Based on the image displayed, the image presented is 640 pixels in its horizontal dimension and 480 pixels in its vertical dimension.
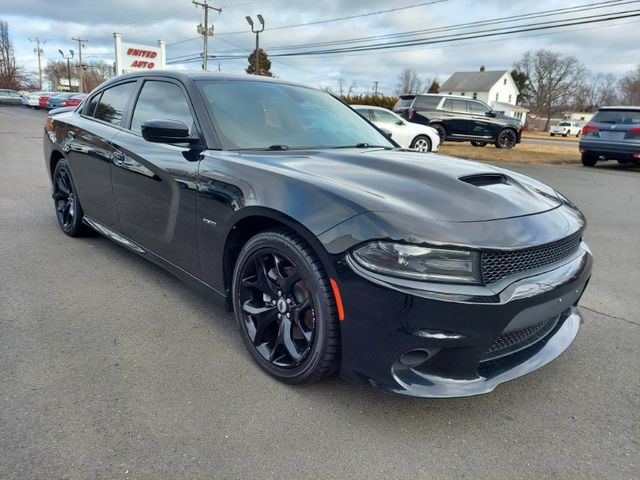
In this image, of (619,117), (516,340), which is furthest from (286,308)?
(619,117)

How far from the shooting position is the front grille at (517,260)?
6.39ft

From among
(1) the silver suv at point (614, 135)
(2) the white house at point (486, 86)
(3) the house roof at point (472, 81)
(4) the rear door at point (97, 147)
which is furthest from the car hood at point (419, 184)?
(3) the house roof at point (472, 81)

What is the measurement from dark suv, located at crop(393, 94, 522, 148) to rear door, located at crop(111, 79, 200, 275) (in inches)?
566

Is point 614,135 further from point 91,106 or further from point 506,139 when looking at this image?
point 91,106

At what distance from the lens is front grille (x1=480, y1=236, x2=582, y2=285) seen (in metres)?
1.95

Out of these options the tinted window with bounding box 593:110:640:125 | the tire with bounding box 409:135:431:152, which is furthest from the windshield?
the tinted window with bounding box 593:110:640:125

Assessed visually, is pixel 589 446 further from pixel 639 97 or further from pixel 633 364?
pixel 639 97

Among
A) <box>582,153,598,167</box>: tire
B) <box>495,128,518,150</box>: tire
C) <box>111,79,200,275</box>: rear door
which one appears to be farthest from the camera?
<box>495,128,518,150</box>: tire

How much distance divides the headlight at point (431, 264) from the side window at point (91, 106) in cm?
358

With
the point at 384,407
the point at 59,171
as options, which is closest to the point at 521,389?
the point at 384,407

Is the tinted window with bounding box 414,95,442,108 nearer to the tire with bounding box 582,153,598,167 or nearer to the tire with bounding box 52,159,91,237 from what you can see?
the tire with bounding box 582,153,598,167

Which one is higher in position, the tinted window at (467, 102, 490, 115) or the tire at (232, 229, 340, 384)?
the tinted window at (467, 102, 490, 115)

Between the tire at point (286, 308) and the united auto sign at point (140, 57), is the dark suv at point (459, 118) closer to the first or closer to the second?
the tire at point (286, 308)

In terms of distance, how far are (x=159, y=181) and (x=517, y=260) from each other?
2.19 m
